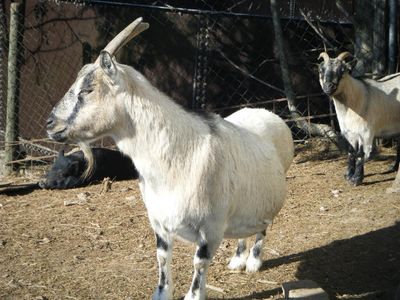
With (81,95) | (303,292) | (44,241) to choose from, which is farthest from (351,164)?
(81,95)

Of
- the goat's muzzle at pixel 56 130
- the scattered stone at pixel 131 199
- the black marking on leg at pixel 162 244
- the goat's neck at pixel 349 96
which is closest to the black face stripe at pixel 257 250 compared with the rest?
the black marking on leg at pixel 162 244

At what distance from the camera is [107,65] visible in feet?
11.6

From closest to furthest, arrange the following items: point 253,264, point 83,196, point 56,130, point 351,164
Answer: point 56,130 → point 253,264 → point 83,196 → point 351,164

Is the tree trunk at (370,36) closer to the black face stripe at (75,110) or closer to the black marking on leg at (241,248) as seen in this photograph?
the black marking on leg at (241,248)

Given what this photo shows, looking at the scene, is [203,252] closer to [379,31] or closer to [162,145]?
[162,145]

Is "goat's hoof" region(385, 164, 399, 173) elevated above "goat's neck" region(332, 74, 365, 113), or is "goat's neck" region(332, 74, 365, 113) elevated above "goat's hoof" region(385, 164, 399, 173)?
"goat's neck" region(332, 74, 365, 113)

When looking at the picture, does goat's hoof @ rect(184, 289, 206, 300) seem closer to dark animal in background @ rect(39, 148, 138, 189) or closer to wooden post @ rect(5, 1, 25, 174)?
dark animal in background @ rect(39, 148, 138, 189)

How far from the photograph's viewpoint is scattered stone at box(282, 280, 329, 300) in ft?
12.5

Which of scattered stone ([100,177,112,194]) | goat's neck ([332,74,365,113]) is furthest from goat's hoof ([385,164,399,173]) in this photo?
scattered stone ([100,177,112,194])

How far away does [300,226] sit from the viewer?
5.61m

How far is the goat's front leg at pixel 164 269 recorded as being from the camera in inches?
155

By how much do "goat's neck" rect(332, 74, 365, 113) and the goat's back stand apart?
2943 millimetres

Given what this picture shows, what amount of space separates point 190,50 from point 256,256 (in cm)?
466

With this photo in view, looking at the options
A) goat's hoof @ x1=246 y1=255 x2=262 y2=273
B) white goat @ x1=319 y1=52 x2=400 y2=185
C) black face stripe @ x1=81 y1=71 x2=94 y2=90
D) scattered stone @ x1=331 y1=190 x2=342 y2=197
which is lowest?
scattered stone @ x1=331 y1=190 x2=342 y2=197
